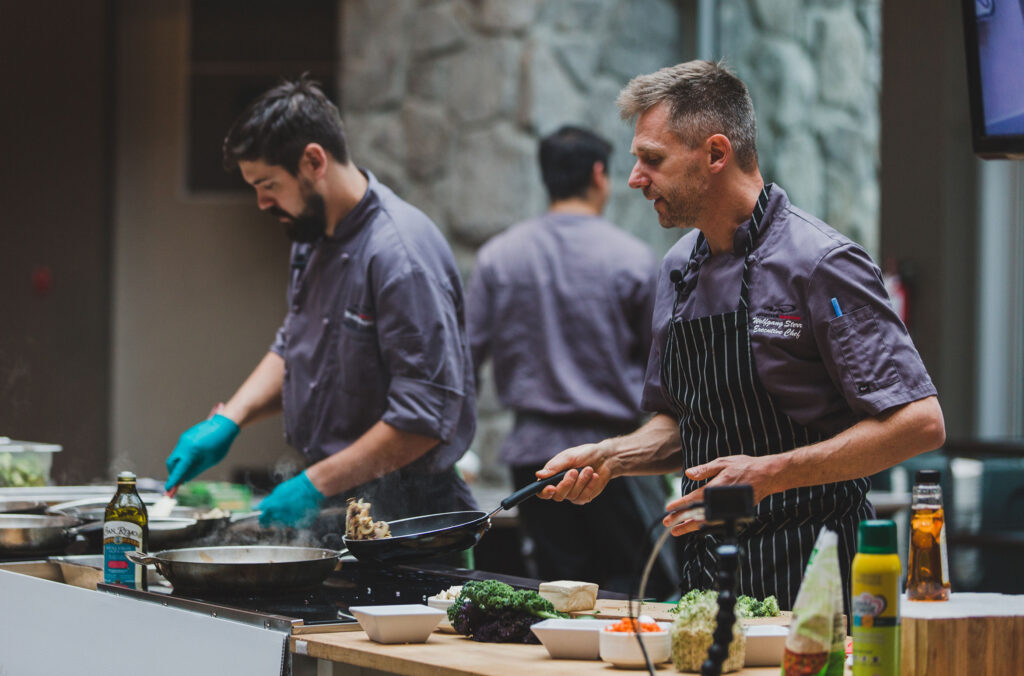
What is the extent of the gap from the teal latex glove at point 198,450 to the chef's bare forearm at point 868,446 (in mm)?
1642

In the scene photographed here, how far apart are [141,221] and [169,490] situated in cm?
446

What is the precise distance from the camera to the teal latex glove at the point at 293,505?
9.86 ft

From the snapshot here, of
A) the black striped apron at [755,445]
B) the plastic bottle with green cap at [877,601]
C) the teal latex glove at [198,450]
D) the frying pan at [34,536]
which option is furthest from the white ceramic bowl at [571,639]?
the teal latex glove at [198,450]

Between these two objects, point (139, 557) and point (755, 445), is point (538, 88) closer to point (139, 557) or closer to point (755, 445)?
point (755, 445)

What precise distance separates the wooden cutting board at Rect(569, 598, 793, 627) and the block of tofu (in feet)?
0.04

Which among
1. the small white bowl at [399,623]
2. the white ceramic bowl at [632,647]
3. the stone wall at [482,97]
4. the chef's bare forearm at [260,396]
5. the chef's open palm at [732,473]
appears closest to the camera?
the white ceramic bowl at [632,647]

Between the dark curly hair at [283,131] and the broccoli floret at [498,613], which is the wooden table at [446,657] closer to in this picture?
the broccoli floret at [498,613]

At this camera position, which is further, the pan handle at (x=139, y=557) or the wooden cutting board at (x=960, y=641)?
the pan handle at (x=139, y=557)

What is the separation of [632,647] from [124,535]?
1.13 meters

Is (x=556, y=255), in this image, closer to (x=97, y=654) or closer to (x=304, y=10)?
(x=97, y=654)

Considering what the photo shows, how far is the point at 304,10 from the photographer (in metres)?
7.13

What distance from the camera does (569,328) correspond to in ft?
15.3

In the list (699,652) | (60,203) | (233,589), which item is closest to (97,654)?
(233,589)

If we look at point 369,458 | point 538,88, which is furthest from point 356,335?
point 538,88
